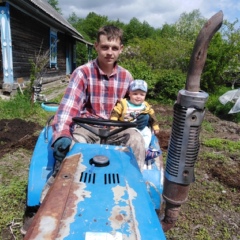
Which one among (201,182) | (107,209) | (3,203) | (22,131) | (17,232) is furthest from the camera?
(22,131)

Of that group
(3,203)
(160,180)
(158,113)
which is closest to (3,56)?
(158,113)

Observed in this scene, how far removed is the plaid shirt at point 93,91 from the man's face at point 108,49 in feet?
0.43

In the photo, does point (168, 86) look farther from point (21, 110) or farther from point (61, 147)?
point (61, 147)

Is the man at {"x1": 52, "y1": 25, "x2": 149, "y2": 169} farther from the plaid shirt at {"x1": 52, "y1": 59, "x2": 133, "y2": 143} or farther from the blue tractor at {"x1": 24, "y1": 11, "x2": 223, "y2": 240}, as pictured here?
the blue tractor at {"x1": 24, "y1": 11, "x2": 223, "y2": 240}

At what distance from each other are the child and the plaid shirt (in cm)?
7

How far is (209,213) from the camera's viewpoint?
2.78 meters

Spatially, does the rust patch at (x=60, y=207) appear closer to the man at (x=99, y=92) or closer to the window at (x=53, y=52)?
the man at (x=99, y=92)

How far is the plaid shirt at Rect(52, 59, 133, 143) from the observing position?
231 centimetres

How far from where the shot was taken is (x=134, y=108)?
105 inches

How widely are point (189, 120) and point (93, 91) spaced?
1466 mm

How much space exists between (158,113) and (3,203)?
5.67 metres

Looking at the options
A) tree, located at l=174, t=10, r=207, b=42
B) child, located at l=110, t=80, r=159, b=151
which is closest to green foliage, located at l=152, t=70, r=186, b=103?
child, located at l=110, t=80, r=159, b=151

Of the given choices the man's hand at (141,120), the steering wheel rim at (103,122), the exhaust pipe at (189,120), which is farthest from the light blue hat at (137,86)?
the exhaust pipe at (189,120)

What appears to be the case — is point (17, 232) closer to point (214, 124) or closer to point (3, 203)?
point (3, 203)
